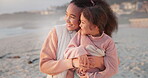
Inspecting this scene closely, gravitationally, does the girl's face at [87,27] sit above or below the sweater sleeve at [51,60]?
above

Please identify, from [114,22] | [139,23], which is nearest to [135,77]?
[114,22]

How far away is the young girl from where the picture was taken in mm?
1338

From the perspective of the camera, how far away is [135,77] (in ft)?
15.6

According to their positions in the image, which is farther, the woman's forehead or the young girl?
the woman's forehead

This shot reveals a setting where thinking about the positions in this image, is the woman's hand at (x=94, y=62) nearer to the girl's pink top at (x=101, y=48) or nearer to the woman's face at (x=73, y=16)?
the girl's pink top at (x=101, y=48)

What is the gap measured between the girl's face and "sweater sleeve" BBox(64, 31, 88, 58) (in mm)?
62

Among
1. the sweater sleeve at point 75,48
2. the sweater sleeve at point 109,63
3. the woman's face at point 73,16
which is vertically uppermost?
the woman's face at point 73,16

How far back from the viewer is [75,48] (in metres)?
1.36

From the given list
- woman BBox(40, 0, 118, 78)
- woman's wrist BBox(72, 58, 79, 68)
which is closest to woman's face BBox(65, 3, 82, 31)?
woman BBox(40, 0, 118, 78)

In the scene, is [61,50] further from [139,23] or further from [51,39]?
[139,23]

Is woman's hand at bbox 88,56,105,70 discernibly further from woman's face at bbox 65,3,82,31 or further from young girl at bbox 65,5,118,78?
woman's face at bbox 65,3,82,31

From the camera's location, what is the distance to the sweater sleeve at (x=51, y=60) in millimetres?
1431

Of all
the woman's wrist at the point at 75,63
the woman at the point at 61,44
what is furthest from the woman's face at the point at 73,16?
the woman's wrist at the point at 75,63

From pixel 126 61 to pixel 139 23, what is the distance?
20.2m
